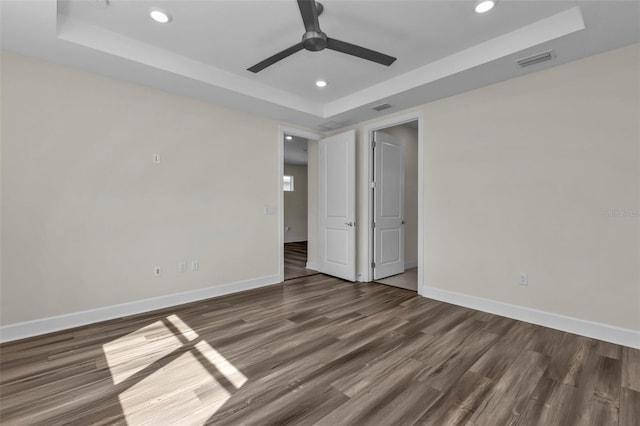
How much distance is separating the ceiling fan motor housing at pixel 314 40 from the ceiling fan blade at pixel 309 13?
1.3 inches

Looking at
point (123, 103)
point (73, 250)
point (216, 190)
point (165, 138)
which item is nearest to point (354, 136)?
point (216, 190)

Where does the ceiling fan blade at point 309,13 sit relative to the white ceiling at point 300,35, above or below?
below

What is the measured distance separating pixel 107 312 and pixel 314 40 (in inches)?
134

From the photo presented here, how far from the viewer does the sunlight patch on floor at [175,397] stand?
5.41ft

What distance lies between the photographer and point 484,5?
90.6 inches

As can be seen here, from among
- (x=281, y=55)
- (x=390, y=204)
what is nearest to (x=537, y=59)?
(x=281, y=55)

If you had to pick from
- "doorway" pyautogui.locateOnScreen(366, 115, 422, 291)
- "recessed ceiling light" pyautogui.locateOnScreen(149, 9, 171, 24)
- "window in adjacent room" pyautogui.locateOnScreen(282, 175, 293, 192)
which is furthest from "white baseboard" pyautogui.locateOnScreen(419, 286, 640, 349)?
"window in adjacent room" pyautogui.locateOnScreen(282, 175, 293, 192)

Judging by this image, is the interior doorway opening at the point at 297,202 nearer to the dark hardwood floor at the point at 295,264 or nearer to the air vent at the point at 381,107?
the dark hardwood floor at the point at 295,264

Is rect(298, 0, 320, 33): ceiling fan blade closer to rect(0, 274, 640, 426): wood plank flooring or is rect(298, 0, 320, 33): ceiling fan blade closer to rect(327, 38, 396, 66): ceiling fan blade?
rect(327, 38, 396, 66): ceiling fan blade

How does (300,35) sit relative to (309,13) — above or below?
above

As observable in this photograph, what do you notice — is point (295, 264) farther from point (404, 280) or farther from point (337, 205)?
point (404, 280)

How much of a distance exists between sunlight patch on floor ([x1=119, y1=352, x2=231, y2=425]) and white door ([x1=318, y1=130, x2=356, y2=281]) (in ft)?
9.76

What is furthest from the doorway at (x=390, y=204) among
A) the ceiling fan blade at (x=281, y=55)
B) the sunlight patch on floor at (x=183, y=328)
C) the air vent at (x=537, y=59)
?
the sunlight patch on floor at (x=183, y=328)

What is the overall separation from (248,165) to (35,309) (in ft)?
9.21
